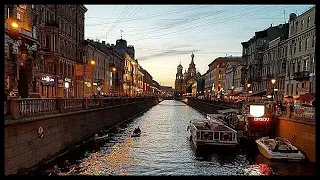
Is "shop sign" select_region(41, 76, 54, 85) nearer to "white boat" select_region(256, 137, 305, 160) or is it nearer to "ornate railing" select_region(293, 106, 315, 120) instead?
"white boat" select_region(256, 137, 305, 160)

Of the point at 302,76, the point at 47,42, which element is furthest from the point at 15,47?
the point at 302,76

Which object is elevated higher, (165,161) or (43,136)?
(43,136)

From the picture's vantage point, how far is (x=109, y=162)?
87.7ft

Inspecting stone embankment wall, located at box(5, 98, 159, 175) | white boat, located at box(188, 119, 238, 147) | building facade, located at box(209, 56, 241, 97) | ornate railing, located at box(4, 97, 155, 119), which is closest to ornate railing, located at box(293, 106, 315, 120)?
white boat, located at box(188, 119, 238, 147)

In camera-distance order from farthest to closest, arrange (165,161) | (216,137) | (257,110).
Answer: (257,110) < (216,137) < (165,161)

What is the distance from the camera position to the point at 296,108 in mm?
29234

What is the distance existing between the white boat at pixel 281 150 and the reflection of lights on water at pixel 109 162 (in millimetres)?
10523

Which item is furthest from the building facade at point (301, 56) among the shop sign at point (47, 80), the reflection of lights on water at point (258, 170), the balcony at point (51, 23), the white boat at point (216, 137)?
the shop sign at point (47, 80)

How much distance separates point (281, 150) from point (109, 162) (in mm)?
12755

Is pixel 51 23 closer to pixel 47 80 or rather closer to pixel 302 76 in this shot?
pixel 47 80

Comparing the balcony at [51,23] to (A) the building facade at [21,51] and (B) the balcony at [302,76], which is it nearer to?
(A) the building facade at [21,51]

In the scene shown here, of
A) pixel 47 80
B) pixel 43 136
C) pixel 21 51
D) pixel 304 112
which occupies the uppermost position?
pixel 21 51
